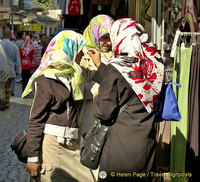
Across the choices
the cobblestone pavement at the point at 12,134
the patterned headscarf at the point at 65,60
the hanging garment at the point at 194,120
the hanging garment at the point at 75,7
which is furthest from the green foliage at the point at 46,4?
the patterned headscarf at the point at 65,60

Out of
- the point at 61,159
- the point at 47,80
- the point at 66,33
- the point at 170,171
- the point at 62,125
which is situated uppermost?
the point at 66,33

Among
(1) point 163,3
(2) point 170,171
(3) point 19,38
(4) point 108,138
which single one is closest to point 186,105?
(2) point 170,171

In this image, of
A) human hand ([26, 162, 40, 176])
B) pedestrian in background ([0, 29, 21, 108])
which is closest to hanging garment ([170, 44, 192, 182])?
human hand ([26, 162, 40, 176])

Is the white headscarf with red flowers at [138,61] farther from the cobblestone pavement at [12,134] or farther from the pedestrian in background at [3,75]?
the pedestrian in background at [3,75]

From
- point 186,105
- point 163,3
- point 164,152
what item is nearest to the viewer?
point 186,105

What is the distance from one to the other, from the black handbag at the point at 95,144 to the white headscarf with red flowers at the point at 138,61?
0.13 meters

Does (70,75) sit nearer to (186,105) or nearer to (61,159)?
(61,159)

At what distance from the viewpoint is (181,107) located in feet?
15.9

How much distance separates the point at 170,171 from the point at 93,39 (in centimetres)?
161

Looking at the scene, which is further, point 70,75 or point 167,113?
point 70,75

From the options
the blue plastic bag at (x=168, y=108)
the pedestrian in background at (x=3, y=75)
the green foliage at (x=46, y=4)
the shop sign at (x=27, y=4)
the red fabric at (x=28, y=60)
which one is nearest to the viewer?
the blue plastic bag at (x=168, y=108)

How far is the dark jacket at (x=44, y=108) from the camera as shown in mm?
3977

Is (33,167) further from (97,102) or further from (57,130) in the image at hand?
(97,102)

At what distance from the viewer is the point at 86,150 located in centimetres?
359
